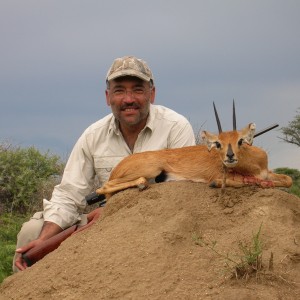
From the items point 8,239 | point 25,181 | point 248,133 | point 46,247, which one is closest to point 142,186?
point 248,133

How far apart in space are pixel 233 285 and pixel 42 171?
48.9 feet

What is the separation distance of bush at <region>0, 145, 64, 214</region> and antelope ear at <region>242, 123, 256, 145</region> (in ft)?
39.6

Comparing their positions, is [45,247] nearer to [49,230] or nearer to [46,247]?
[46,247]

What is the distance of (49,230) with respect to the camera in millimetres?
7824

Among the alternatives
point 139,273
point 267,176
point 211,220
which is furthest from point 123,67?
point 139,273

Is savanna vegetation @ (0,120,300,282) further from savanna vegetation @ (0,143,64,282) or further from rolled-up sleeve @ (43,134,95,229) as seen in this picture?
rolled-up sleeve @ (43,134,95,229)

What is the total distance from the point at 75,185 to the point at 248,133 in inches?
107

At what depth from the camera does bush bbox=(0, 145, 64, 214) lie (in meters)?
18.1

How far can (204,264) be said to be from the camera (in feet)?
16.6

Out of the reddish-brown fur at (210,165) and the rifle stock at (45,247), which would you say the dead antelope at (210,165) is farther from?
the rifle stock at (45,247)

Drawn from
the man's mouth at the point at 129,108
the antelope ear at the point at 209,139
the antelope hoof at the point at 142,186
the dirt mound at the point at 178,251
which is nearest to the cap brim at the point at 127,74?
the man's mouth at the point at 129,108

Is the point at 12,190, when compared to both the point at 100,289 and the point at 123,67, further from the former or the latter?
the point at 100,289

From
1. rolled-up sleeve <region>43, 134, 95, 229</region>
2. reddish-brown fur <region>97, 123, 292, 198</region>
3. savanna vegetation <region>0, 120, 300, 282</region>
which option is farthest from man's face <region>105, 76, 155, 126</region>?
savanna vegetation <region>0, 120, 300, 282</region>

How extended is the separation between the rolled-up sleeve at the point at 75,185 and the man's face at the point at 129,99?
2.19ft
